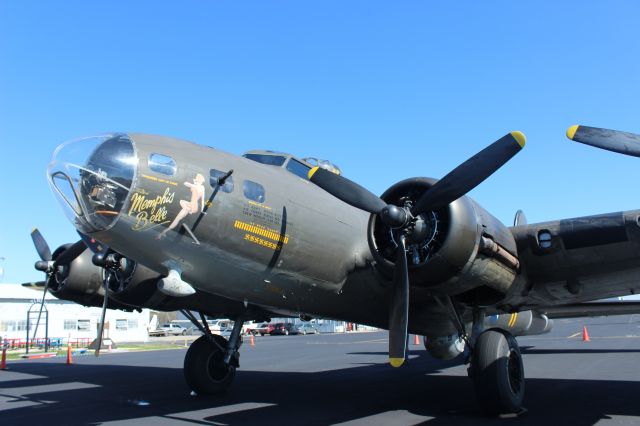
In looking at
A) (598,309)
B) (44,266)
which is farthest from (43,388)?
(598,309)

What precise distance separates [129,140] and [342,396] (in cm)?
692

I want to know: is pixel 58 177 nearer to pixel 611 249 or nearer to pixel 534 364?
pixel 611 249

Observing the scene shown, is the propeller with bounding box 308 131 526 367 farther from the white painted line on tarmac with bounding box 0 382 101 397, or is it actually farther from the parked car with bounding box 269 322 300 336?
the parked car with bounding box 269 322 300 336

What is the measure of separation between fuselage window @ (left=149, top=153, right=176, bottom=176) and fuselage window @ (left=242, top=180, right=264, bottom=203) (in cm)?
108

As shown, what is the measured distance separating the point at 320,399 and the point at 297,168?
4728 mm

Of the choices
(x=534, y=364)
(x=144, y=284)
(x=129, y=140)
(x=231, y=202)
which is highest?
(x=129, y=140)

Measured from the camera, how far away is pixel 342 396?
1097cm

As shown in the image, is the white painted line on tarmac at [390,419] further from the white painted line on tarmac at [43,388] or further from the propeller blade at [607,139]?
the white painted line on tarmac at [43,388]

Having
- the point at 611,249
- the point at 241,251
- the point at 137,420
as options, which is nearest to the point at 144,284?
the point at 137,420

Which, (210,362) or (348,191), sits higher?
(348,191)

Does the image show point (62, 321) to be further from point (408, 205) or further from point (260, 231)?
point (408, 205)

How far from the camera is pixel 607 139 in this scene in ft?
24.8

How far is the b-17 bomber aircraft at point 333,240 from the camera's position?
22.6 ft

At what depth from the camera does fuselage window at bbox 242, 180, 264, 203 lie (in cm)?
766
